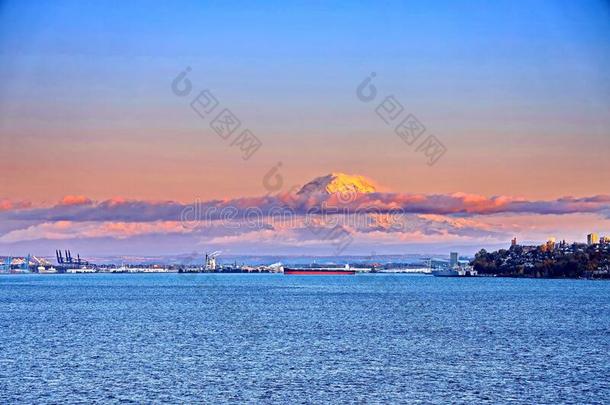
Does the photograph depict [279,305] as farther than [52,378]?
Yes

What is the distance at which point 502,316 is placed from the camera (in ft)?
366

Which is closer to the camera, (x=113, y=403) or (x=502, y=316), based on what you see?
(x=113, y=403)

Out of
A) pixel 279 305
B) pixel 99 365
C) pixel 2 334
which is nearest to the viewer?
pixel 99 365

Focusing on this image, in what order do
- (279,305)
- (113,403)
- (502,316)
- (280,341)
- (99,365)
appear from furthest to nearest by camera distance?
1. (279,305)
2. (502,316)
3. (280,341)
4. (99,365)
5. (113,403)

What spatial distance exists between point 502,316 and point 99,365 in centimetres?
6171

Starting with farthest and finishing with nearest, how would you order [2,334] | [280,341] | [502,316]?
1. [502,316]
2. [2,334]
3. [280,341]

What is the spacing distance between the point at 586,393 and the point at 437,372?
10037mm

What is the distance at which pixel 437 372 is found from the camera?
2277 inches

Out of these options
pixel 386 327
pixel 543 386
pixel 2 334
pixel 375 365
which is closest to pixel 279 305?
pixel 386 327

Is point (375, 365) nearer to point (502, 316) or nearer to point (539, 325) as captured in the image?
point (539, 325)

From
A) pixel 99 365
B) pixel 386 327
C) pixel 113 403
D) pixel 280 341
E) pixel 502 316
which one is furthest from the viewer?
pixel 502 316

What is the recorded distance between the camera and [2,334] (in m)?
85.1

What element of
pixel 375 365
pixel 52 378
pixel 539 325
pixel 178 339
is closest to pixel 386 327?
pixel 539 325

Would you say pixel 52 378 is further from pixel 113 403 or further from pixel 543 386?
pixel 543 386
